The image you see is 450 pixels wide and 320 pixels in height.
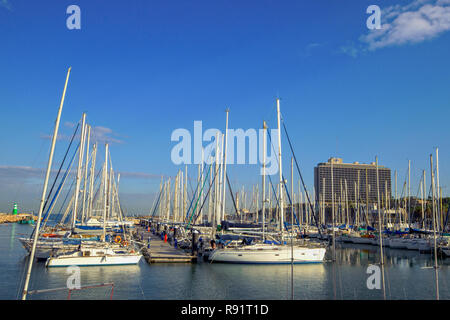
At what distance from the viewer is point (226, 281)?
91.7 feet

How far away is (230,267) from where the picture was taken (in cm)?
3400

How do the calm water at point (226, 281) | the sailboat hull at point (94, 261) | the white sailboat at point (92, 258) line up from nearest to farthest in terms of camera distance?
the calm water at point (226, 281) < the sailboat hull at point (94, 261) < the white sailboat at point (92, 258)

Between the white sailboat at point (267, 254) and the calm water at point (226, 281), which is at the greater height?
the white sailboat at point (267, 254)

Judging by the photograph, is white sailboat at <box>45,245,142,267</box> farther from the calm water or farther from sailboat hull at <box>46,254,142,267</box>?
the calm water

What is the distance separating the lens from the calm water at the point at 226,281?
23625 millimetres

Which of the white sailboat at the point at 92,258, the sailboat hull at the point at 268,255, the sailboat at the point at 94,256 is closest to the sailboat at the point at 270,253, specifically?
the sailboat hull at the point at 268,255

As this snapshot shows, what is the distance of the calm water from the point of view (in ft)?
77.5

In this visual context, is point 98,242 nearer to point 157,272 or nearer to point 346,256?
point 157,272

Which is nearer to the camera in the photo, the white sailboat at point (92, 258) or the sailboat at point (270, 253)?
the white sailboat at point (92, 258)

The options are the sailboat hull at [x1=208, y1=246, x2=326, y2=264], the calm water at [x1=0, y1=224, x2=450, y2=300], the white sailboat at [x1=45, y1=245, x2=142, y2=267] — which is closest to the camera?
the calm water at [x1=0, y1=224, x2=450, y2=300]

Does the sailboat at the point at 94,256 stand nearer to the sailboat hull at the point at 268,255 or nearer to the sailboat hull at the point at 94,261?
the sailboat hull at the point at 94,261

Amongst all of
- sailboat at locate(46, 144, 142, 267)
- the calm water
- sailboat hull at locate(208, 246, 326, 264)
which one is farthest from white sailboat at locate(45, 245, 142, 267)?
sailboat hull at locate(208, 246, 326, 264)
